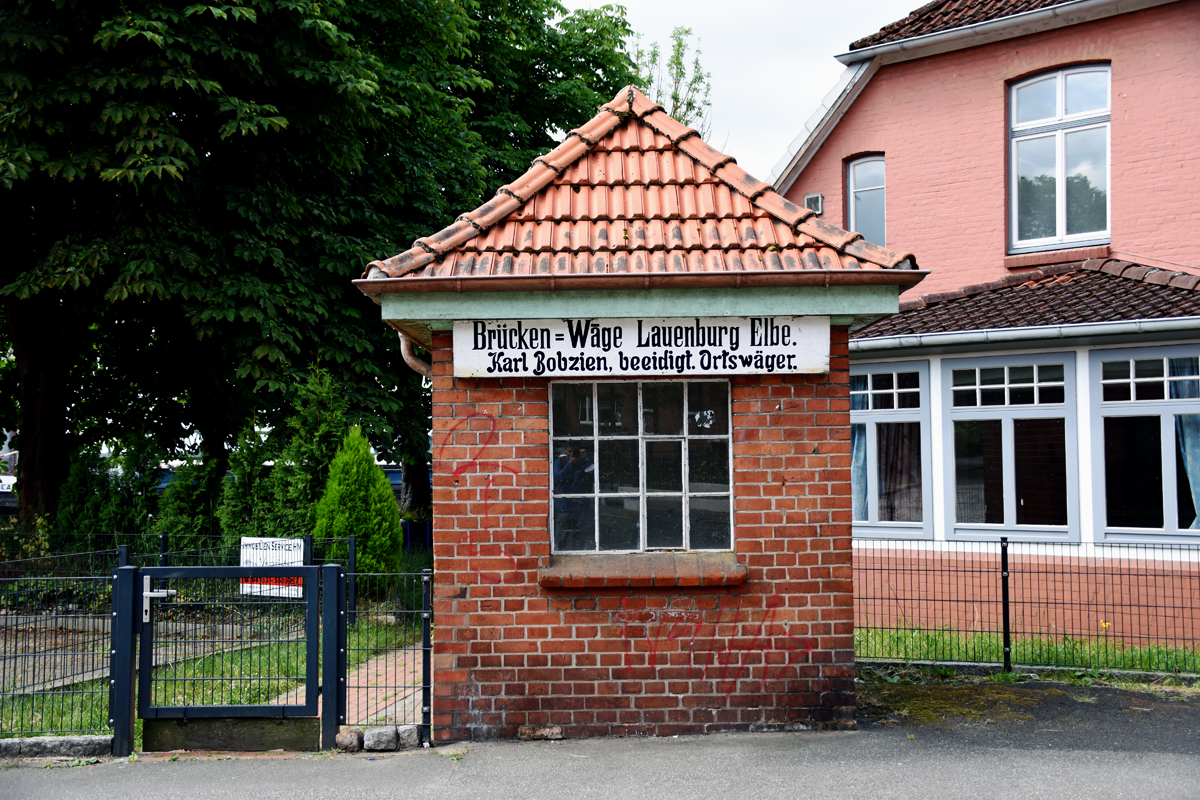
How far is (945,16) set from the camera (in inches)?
516

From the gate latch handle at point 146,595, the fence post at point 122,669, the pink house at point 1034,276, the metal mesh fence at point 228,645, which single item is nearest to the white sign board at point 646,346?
the metal mesh fence at point 228,645

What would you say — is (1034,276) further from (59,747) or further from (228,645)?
(59,747)

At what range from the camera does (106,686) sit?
278 inches

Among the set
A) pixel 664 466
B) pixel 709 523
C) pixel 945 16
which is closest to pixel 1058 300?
pixel 945 16

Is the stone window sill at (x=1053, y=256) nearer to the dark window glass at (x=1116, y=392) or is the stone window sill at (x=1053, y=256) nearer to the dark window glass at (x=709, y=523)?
the dark window glass at (x=1116, y=392)

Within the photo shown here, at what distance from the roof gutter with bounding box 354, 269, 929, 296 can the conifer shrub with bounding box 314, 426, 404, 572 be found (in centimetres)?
573

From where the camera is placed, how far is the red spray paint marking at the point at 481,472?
6578mm

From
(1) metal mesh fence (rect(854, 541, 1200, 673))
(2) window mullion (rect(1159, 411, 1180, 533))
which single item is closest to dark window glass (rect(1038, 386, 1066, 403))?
(2) window mullion (rect(1159, 411, 1180, 533))

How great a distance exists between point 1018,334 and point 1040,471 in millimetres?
1682

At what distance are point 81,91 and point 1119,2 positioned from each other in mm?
11931

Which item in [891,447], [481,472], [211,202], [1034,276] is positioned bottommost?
[481,472]

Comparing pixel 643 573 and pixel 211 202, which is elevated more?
pixel 211 202

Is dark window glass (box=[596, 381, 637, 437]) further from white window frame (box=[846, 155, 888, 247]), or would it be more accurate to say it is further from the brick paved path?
white window frame (box=[846, 155, 888, 247])

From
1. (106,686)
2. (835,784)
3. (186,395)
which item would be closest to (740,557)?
(835,784)
